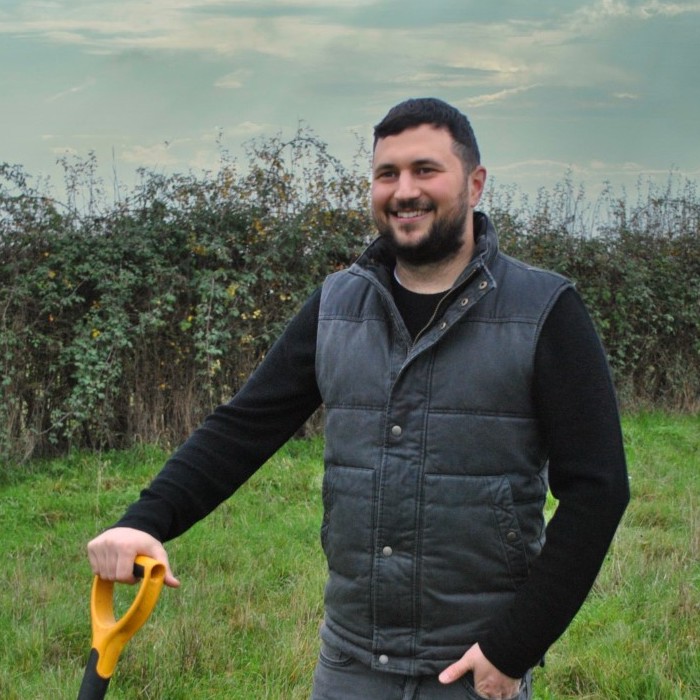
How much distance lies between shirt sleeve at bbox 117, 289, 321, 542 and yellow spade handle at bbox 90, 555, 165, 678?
32 centimetres

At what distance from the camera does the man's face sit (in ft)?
8.02

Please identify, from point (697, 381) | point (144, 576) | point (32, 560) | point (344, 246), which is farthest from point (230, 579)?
point (697, 381)

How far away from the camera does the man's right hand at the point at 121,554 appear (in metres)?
2.30

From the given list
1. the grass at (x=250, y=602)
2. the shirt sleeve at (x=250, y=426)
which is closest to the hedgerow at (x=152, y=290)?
the grass at (x=250, y=602)

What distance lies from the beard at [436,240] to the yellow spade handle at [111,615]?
3.14 ft

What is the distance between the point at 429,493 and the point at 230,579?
348 centimetres

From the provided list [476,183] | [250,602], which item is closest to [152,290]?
[250,602]

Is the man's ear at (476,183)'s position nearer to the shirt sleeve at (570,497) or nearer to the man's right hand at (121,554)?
the shirt sleeve at (570,497)

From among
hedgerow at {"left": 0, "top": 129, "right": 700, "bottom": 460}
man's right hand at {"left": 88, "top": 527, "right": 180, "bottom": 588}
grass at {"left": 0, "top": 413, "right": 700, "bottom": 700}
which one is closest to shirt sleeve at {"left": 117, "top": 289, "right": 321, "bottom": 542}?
man's right hand at {"left": 88, "top": 527, "right": 180, "bottom": 588}

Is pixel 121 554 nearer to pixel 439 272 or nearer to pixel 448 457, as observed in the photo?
pixel 448 457

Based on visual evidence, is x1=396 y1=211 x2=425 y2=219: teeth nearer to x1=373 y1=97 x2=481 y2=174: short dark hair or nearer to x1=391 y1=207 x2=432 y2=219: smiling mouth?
x1=391 y1=207 x2=432 y2=219: smiling mouth

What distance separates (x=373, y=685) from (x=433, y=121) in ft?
4.59

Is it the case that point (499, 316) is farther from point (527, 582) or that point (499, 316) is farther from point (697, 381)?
point (697, 381)

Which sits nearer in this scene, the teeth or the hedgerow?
the teeth
